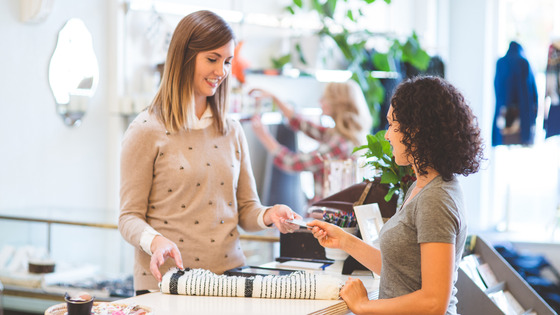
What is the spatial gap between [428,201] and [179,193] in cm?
89

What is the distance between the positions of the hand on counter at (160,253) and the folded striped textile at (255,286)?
0.05m

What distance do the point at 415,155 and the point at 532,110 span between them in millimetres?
4807

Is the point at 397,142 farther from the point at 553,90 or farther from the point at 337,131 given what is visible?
the point at 553,90

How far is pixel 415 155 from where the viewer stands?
1.84 metres

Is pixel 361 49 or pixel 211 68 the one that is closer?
pixel 211 68

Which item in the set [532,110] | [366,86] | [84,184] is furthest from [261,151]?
[532,110]

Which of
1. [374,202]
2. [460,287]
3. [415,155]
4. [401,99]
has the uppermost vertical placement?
[401,99]

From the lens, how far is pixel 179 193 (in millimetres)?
2318

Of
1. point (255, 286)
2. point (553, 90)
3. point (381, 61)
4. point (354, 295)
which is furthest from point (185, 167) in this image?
point (553, 90)

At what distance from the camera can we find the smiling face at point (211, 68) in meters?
2.32

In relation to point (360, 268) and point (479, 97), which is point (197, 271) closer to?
point (360, 268)

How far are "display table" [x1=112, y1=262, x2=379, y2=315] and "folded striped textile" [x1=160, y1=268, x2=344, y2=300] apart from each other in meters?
0.02

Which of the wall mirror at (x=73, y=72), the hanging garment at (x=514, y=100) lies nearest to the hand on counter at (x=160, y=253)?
the wall mirror at (x=73, y=72)

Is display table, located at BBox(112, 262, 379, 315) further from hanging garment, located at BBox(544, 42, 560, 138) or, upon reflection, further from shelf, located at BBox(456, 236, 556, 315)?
hanging garment, located at BBox(544, 42, 560, 138)
